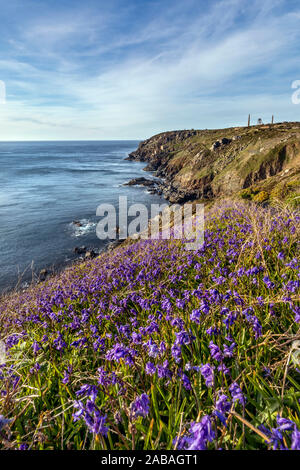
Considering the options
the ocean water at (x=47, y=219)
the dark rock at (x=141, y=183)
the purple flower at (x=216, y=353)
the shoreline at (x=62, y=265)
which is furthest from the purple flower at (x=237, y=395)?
the dark rock at (x=141, y=183)

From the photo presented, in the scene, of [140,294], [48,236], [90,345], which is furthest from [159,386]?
[48,236]

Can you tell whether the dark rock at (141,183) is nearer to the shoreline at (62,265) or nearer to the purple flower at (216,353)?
the shoreline at (62,265)

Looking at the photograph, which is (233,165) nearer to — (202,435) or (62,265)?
(62,265)

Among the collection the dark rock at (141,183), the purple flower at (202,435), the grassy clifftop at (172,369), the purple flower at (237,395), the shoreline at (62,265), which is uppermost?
the dark rock at (141,183)

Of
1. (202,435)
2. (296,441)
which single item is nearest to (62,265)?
(202,435)

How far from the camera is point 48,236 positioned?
2653 centimetres

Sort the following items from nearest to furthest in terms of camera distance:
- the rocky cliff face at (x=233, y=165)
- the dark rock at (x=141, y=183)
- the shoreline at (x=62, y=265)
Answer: the shoreline at (x=62, y=265), the rocky cliff face at (x=233, y=165), the dark rock at (x=141, y=183)

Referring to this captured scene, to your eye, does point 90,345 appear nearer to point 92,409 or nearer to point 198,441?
point 92,409

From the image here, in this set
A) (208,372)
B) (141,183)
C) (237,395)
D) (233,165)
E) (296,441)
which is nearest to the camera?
(296,441)

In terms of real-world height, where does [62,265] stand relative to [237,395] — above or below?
below

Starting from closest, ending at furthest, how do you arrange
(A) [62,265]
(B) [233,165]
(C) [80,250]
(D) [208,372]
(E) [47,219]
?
(D) [208,372], (A) [62,265], (C) [80,250], (E) [47,219], (B) [233,165]

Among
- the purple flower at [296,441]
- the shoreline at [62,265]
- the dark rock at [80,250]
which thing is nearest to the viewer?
the purple flower at [296,441]

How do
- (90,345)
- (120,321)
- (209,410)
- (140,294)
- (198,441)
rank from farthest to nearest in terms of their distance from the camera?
(140,294), (120,321), (90,345), (209,410), (198,441)

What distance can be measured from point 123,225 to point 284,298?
1051 inches
